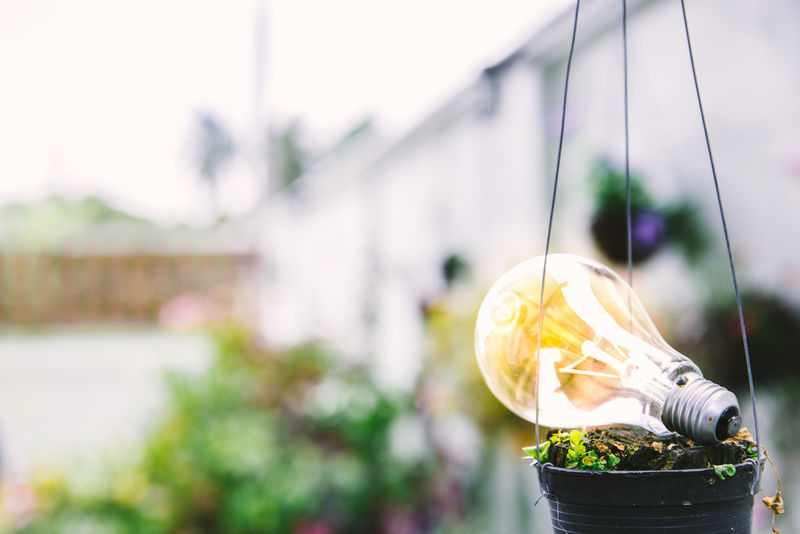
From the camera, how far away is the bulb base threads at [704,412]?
49 cm

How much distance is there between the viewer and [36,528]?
11.3ft

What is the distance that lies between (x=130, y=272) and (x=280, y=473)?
10.4m

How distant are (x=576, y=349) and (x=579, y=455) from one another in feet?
0.35

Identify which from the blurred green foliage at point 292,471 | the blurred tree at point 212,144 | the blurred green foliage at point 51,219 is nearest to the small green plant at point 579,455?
the blurred green foliage at point 292,471

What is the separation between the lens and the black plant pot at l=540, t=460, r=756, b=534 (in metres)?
0.50

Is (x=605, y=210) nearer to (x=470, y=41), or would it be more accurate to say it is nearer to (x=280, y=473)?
(x=470, y=41)

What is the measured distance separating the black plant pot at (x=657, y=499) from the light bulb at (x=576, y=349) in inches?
3.0

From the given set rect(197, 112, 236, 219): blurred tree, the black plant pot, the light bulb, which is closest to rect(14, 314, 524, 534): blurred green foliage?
the light bulb

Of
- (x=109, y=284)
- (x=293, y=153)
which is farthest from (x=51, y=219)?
(x=293, y=153)

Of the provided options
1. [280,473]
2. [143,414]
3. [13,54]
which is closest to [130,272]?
[13,54]

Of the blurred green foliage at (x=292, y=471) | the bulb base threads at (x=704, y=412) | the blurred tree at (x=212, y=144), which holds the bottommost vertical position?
the blurred green foliage at (x=292, y=471)

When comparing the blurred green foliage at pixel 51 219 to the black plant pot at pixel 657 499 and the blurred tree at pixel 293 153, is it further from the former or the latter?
the black plant pot at pixel 657 499

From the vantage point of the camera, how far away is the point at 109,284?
12.8 metres

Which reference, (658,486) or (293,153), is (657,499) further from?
(293,153)
